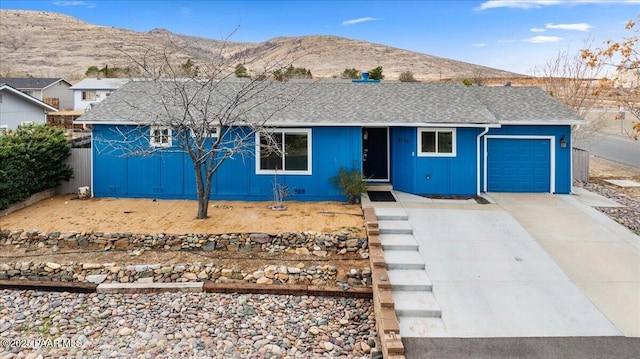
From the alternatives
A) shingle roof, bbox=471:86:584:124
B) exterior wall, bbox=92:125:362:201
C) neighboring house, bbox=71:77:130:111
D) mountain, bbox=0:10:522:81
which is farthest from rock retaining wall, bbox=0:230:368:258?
mountain, bbox=0:10:522:81

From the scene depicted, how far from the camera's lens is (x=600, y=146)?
29359mm

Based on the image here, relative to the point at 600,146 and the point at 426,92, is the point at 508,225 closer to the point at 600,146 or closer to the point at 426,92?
the point at 426,92

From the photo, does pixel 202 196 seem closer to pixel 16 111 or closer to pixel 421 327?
pixel 421 327

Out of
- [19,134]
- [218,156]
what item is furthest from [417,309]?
[19,134]

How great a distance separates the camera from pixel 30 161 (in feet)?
40.8

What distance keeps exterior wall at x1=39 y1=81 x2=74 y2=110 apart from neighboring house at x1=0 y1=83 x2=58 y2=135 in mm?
29148

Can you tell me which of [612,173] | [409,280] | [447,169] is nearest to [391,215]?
[409,280]

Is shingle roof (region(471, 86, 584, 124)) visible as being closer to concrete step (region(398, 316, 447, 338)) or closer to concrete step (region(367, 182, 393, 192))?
concrete step (region(367, 182, 393, 192))

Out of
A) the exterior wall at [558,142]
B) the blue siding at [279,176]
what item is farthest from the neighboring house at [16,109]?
the exterior wall at [558,142]

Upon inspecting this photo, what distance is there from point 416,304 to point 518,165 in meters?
8.85

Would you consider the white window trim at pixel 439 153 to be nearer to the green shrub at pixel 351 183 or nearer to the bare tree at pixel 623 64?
the green shrub at pixel 351 183

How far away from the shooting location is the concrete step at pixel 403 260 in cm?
848

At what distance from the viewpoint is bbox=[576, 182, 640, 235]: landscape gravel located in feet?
37.4

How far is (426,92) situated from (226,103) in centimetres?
713
